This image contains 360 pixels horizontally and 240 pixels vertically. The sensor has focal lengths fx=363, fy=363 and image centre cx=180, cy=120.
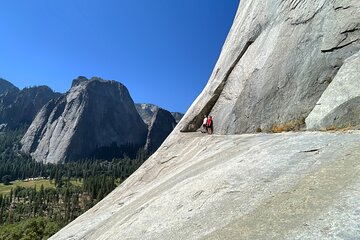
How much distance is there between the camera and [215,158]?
13.4 m

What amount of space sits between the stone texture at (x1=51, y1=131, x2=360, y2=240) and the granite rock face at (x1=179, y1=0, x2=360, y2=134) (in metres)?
2.33

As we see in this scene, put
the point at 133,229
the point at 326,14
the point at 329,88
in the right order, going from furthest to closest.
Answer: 1. the point at 326,14
2. the point at 329,88
3. the point at 133,229

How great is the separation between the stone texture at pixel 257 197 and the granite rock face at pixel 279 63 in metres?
2.33

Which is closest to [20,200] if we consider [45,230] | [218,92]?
[45,230]

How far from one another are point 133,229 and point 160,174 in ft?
22.1

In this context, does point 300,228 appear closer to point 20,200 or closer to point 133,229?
point 133,229

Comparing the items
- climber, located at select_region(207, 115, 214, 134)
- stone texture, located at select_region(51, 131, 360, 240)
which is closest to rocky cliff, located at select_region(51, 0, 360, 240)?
stone texture, located at select_region(51, 131, 360, 240)

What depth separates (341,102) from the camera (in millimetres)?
11914

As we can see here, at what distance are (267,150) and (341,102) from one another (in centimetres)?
302

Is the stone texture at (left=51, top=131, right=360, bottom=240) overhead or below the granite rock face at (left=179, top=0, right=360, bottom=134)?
below

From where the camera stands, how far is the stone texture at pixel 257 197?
24.0 ft

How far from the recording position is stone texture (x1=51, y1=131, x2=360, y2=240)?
7328mm

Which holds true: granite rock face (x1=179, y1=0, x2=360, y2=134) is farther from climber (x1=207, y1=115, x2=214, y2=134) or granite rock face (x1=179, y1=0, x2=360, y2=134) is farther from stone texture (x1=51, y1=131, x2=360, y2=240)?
stone texture (x1=51, y1=131, x2=360, y2=240)

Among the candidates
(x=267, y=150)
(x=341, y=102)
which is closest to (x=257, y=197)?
(x=267, y=150)
